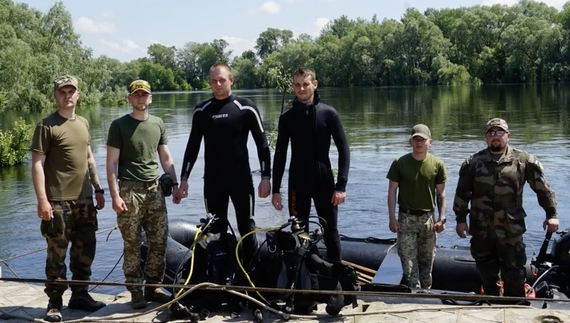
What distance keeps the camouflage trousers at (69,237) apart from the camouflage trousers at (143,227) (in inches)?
10.2

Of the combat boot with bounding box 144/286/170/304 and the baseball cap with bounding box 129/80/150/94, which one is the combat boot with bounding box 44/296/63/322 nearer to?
the combat boot with bounding box 144/286/170/304

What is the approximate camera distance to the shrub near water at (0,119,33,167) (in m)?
19.7

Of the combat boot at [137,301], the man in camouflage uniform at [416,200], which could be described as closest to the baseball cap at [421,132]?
the man in camouflage uniform at [416,200]

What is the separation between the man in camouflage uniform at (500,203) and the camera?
5.24 meters

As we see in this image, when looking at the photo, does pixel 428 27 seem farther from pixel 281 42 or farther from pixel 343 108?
pixel 281 42

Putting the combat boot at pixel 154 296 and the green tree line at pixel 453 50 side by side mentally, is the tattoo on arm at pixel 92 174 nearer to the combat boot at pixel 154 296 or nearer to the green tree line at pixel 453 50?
the combat boot at pixel 154 296

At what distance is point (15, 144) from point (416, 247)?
1725 centimetres

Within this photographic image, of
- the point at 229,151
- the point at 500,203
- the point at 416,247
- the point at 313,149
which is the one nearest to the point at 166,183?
the point at 229,151

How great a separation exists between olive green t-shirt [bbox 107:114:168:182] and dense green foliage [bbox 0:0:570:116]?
34549 millimetres

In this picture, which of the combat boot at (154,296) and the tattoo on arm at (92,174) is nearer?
the tattoo on arm at (92,174)

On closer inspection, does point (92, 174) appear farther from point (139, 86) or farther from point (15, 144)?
point (15, 144)

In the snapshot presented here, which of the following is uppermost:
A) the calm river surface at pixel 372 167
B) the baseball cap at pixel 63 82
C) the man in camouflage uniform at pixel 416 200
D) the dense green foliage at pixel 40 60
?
the dense green foliage at pixel 40 60

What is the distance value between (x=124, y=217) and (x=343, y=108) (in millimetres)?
37115

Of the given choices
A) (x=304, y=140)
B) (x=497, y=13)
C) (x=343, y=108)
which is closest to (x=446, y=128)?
(x=343, y=108)
